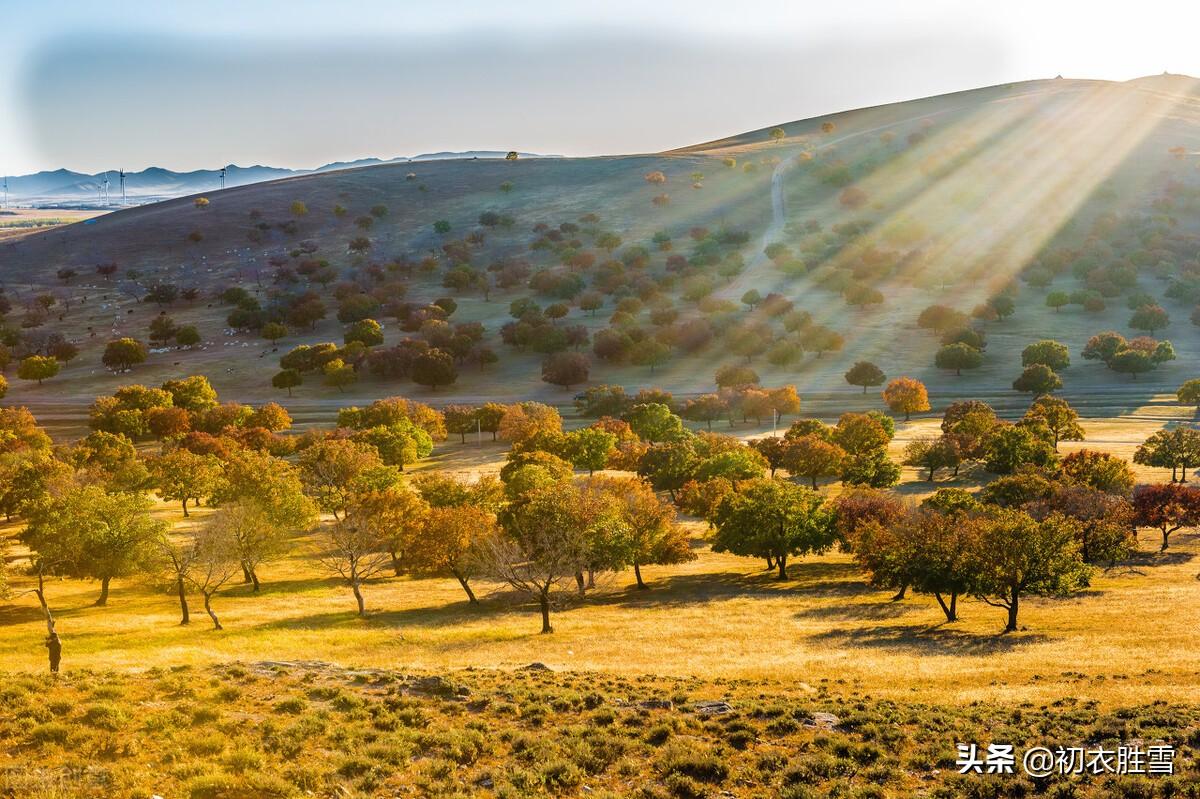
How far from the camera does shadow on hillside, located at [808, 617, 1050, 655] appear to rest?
3931 cm

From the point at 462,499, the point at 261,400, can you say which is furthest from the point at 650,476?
the point at 261,400

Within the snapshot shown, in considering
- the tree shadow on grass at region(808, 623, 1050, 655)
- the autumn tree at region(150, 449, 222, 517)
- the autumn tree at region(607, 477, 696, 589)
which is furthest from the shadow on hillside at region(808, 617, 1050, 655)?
the autumn tree at region(150, 449, 222, 517)

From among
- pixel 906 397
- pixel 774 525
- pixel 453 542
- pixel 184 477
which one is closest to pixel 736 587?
pixel 774 525

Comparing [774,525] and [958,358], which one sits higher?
[958,358]

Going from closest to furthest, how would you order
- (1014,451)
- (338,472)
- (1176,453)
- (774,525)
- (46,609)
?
1. (46,609)
2. (774,525)
3. (1176,453)
4. (1014,451)
5. (338,472)

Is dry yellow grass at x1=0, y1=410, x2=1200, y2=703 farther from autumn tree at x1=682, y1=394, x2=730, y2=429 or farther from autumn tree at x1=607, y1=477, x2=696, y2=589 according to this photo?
autumn tree at x1=682, y1=394, x2=730, y2=429

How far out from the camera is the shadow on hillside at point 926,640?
3931cm

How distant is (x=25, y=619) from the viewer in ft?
153

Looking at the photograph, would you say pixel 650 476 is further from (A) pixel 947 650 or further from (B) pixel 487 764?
(B) pixel 487 764

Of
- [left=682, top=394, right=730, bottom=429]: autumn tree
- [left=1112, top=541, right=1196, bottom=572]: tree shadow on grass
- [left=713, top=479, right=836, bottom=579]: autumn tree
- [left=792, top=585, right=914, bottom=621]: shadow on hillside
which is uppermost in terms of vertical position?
[left=682, top=394, right=730, bottom=429]: autumn tree

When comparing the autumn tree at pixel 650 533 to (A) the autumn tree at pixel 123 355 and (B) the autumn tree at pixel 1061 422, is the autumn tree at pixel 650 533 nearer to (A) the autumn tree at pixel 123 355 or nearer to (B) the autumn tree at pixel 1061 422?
(B) the autumn tree at pixel 1061 422

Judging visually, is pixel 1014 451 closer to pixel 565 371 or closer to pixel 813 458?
pixel 813 458

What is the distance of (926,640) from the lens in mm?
41562

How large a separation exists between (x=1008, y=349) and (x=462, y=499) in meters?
114
